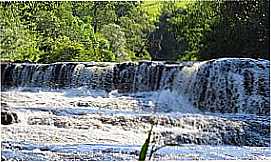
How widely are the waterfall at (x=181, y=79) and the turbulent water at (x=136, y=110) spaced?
0.01 metres

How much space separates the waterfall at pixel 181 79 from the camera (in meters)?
5.51

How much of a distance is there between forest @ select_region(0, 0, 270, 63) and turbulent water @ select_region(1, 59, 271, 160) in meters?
0.55

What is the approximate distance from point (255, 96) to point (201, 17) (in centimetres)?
581

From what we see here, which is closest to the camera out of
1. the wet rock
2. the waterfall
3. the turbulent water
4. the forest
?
the turbulent water

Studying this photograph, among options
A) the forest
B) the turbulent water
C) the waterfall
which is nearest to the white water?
the turbulent water

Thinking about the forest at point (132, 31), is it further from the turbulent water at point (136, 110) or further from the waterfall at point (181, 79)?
the turbulent water at point (136, 110)

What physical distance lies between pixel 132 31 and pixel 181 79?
800 cm

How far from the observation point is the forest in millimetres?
5820

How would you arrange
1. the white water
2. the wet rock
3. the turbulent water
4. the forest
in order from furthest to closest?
the forest
the wet rock
the turbulent water
the white water

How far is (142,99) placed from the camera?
582cm

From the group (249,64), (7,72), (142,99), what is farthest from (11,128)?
(7,72)

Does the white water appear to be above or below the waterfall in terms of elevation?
below

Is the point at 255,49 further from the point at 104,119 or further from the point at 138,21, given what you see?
the point at 138,21

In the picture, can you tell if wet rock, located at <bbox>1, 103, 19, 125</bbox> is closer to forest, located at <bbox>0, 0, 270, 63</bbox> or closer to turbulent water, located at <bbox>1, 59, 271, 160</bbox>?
turbulent water, located at <bbox>1, 59, 271, 160</bbox>
